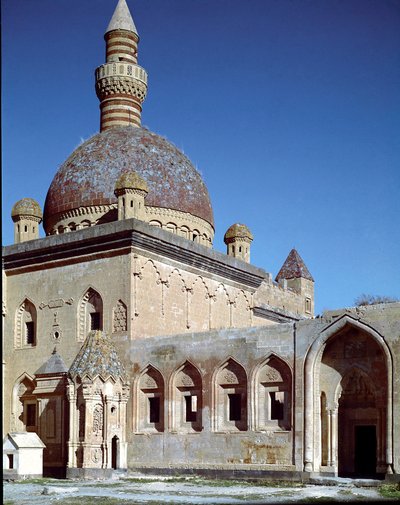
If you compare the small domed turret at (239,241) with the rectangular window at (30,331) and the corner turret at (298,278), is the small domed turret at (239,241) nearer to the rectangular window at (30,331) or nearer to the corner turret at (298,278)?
the corner turret at (298,278)

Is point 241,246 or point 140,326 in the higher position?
point 241,246

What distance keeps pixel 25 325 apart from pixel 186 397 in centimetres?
715

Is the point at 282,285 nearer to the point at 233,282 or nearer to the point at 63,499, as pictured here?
the point at 233,282

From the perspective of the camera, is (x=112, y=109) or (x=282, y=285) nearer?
(x=112, y=109)

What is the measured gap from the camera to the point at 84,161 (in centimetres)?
3091

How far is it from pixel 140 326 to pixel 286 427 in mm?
6001

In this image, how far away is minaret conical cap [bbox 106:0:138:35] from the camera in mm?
34531

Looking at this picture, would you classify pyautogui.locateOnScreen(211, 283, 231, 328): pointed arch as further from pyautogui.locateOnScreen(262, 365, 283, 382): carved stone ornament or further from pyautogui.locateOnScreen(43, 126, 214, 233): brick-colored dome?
pyautogui.locateOnScreen(262, 365, 283, 382): carved stone ornament

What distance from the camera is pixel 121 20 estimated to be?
34.8 metres

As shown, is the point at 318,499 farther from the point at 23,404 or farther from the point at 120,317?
the point at 23,404

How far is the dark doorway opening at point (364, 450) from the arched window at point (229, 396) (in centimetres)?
329

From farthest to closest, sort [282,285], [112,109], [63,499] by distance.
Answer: [282,285] → [112,109] → [63,499]

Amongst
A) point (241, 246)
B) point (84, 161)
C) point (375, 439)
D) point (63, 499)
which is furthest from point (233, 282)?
point (63, 499)

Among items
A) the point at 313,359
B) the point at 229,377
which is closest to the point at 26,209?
the point at 229,377
